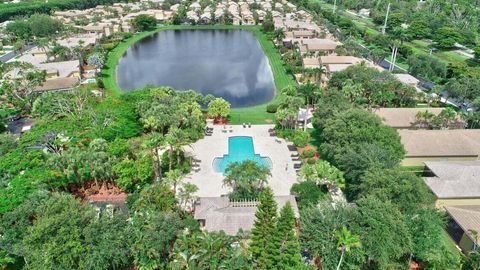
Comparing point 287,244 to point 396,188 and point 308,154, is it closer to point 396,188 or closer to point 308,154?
point 396,188

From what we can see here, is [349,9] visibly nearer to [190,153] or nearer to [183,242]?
[190,153]

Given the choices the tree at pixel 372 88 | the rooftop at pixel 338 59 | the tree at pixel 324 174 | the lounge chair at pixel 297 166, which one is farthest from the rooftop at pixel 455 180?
the rooftop at pixel 338 59

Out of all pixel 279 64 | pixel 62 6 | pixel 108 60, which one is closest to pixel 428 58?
pixel 279 64

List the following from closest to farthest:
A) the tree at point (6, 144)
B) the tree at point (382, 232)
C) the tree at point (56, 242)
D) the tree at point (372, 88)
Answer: the tree at point (56, 242) → the tree at point (382, 232) → the tree at point (6, 144) → the tree at point (372, 88)

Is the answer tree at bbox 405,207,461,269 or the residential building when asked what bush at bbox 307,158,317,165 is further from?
tree at bbox 405,207,461,269

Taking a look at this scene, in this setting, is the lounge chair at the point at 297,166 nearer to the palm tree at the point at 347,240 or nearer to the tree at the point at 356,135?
the tree at the point at 356,135

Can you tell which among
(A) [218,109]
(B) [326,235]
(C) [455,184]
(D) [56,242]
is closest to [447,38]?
(C) [455,184]

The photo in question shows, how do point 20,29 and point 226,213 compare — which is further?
point 20,29
